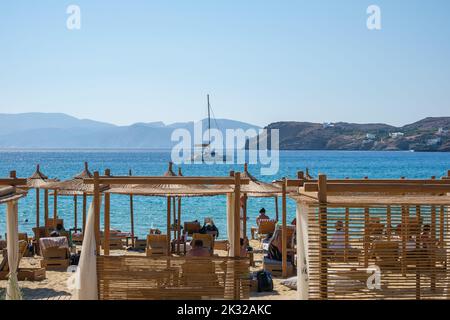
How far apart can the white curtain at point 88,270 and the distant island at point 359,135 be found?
142190 mm

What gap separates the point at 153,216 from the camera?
3519 cm

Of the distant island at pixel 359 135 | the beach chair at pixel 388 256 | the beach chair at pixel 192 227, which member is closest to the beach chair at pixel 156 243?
the beach chair at pixel 192 227

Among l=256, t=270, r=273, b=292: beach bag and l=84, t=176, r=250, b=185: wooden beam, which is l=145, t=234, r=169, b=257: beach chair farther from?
l=84, t=176, r=250, b=185: wooden beam

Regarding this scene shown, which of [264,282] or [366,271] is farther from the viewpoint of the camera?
[264,282]

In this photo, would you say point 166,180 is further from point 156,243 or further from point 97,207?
point 156,243

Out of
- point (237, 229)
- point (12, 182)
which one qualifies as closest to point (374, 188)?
point (237, 229)

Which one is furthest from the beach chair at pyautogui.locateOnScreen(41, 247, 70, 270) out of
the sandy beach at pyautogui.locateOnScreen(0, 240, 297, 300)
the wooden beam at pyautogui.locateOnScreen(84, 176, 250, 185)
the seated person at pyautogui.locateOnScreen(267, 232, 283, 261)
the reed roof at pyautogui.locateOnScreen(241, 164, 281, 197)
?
the wooden beam at pyautogui.locateOnScreen(84, 176, 250, 185)

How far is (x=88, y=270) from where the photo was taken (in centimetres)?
746

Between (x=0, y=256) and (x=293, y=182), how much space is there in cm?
852

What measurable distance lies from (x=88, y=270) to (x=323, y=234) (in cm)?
280

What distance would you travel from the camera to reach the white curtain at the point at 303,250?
702cm

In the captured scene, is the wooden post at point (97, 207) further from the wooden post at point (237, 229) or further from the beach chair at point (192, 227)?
the beach chair at point (192, 227)

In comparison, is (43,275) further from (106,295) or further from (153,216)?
(153,216)

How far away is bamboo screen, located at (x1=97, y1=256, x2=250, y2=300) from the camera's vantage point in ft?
25.0
